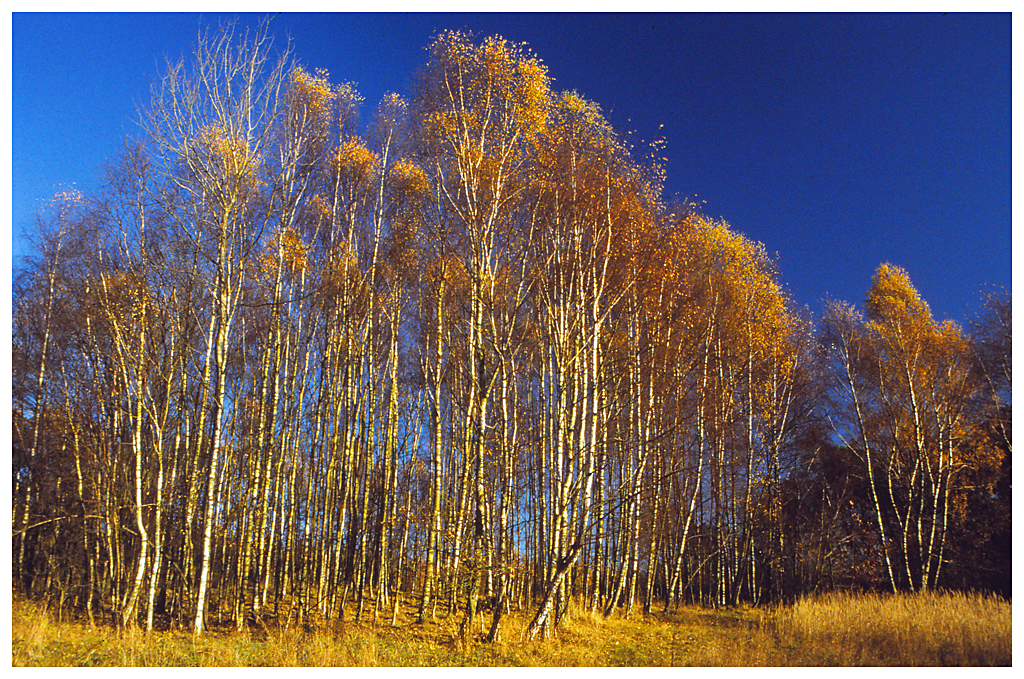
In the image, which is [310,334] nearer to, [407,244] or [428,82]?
[407,244]

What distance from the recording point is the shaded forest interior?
294 inches

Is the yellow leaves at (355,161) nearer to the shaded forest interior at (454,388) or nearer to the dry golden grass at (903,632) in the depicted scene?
the shaded forest interior at (454,388)

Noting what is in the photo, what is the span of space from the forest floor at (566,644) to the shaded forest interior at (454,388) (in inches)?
16.2

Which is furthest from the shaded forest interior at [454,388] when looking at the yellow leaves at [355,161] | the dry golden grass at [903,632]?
the dry golden grass at [903,632]

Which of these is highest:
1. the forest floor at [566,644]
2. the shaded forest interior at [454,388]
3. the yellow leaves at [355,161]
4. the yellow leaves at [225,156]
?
the yellow leaves at [355,161]

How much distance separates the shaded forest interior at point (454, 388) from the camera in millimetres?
7461

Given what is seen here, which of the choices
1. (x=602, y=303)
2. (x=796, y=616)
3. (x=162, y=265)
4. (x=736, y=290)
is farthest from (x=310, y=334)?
(x=796, y=616)

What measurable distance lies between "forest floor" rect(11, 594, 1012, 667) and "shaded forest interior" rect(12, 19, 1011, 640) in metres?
0.41

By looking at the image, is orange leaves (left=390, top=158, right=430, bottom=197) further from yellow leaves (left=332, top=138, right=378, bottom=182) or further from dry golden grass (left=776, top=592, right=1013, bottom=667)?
dry golden grass (left=776, top=592, right=1013, bottom=667)

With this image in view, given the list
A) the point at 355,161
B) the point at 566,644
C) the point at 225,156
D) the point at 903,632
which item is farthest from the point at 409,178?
the point at 903,632

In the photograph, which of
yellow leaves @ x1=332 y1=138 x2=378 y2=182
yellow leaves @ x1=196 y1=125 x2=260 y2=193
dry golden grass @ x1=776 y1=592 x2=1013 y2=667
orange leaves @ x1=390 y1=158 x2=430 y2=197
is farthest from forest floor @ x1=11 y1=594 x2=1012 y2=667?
yellow leaves @ x1=332 y1=138 x2=378 y2=182
